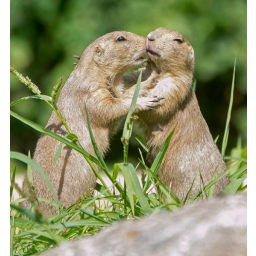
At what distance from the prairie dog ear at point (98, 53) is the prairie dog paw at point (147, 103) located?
56 centimetres

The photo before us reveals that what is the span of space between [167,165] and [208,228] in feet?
6.64

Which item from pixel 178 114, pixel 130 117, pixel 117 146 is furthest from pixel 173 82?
pixel 117 146

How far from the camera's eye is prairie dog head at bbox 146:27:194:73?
10.5ft

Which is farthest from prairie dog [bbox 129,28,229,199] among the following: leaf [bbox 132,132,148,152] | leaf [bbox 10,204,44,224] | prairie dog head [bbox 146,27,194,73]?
leaf [bbox 10,204,44,224]

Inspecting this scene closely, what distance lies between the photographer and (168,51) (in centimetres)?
324

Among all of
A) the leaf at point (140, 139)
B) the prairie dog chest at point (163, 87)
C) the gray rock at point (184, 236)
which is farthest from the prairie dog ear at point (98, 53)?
the gray rock at point (184, 236)

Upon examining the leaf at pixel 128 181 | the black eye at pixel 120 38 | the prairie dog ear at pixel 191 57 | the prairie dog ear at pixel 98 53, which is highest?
the black eye at pixel 120 38

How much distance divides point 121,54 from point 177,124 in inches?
31.1

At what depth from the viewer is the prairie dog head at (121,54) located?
328cm

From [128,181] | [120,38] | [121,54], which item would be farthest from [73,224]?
[120,38]

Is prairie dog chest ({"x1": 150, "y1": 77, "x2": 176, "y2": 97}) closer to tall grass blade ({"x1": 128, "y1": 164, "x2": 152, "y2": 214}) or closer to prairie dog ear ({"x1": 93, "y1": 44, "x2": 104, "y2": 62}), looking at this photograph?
prairie dog ear ({"x1": 93, "y1": 44, "x2": 104, "y2": 62})

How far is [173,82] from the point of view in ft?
10.7

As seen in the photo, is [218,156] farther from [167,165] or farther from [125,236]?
[125,236]

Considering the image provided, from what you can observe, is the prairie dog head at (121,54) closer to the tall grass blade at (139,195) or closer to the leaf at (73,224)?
the tall grass blade at (139,195)
